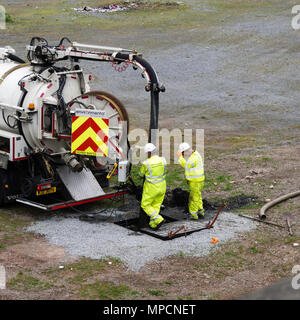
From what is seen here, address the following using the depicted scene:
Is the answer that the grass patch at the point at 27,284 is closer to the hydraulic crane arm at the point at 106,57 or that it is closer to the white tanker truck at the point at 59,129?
the white tanker truck at the point at 59,129

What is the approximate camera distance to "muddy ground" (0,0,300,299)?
8.70 meters

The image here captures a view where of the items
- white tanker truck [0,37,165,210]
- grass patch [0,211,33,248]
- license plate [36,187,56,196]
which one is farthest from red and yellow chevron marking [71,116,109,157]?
grass patch [0,211,33,248]

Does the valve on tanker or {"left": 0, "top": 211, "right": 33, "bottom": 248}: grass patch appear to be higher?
the valve on tanker

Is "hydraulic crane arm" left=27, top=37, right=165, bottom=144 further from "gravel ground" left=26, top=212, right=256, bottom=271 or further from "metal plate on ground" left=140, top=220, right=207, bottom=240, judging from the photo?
"gravel ground" left=26, top=212, right=256, bottom=271

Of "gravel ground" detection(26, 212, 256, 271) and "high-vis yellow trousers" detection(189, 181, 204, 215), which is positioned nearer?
"gravel ground" detection(26, 212, 256, 271)

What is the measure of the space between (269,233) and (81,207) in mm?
3879

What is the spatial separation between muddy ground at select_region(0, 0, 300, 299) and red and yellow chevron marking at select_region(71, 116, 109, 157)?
5.44 ft

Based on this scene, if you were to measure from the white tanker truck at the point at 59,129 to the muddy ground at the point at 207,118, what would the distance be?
0.73 metres

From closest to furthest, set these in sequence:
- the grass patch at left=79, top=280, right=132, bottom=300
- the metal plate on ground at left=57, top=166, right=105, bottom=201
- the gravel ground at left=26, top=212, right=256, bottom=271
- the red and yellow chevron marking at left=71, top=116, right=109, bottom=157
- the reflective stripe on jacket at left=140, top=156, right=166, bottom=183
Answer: the grass patch at left=79, top=280, right=132, bottom=300 → the gravel ground at left=26, top=212, right=256, bottom=271 → the reflective stripe on jacket at left=140, top=156, right=166, bottom=183 → the red and yellow chevron marking at left=71, top=116, right=109, bottom=157 → the metal plate on ground at left=57, top=166, right=105, bottom=201

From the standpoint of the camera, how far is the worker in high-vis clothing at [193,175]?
35.9ft

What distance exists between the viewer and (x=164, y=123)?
1902cm

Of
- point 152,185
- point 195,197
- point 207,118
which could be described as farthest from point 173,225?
point 207,118

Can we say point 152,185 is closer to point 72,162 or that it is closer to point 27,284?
point 72,162

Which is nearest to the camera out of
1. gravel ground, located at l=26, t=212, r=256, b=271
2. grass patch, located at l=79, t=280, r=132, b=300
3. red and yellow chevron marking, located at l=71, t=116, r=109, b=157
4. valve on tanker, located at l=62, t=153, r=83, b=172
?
grass patch, located at l=79, t=280, r=132, b=300
